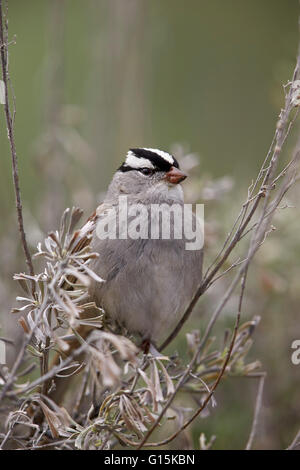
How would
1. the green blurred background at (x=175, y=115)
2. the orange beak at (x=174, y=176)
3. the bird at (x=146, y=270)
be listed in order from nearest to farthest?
the bird at (x=146, y=270) → the orange beak at (x=174, y=176) → the green blurred background at (x=175, y=115)

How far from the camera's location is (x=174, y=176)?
2.44 metres

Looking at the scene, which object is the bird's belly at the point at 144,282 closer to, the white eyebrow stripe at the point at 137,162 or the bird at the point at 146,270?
the bird at the point at 146,270

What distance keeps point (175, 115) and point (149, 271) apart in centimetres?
308

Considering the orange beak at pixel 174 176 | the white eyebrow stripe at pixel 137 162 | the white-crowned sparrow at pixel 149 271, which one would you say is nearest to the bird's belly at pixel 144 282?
the white-crowned sparrow at pixel 149 271

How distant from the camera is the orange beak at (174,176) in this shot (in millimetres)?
2428

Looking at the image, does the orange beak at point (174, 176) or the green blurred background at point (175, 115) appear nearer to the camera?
the orange beak at point (174, 176)

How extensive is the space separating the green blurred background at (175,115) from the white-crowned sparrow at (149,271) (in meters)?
0.34

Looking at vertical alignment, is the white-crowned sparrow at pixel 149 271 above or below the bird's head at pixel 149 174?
below

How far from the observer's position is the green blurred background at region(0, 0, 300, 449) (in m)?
2.84

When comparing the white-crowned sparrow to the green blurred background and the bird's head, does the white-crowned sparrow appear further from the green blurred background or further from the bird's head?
the green blurred background

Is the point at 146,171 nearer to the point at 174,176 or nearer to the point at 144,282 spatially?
the point at 174,176

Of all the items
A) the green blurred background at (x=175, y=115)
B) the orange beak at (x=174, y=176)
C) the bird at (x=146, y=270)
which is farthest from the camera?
the green blurred background at (x=175, y=115)

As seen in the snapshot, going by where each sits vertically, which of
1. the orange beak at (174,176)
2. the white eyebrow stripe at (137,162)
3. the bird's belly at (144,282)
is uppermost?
the white eyebrow stripe at (137,162)

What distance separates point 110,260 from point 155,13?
3286 millimetres
